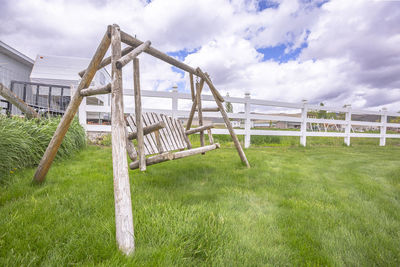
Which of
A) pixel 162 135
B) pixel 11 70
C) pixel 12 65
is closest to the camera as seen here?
pixel 162 135

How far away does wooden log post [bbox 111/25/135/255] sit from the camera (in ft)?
3.56

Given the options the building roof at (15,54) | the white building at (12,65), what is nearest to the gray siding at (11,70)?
the white building at (12,65)

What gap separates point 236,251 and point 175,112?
15.2 feet

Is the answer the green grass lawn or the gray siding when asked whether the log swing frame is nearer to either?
the green grass lawn

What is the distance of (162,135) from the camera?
2727 millimetres

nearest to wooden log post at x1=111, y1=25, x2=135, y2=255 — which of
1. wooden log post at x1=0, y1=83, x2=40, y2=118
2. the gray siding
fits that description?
wooden log post at x1=0, y1=83, x2=40, y2=118

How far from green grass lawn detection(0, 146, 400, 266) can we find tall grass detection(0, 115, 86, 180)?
0.78 feet

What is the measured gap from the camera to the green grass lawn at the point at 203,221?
108cm

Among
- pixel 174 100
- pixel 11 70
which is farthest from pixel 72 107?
pixel 11 70

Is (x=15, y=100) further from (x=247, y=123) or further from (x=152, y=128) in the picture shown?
(x=247, y=123)

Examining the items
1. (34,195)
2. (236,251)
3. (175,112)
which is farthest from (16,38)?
(236,251)

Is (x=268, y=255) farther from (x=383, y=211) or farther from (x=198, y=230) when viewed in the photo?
(x=383, y=211)

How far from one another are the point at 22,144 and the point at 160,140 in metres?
2.02

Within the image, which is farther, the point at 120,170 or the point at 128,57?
the point at 128,57
